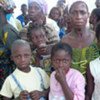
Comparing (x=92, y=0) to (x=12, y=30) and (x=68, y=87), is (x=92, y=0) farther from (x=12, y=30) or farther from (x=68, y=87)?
(x=68, y=87)

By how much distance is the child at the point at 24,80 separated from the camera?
9.27 ft

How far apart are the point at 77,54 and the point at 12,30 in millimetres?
915

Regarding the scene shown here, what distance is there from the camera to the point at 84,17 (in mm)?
2977

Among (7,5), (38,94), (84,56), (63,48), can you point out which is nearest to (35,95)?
(38,94)

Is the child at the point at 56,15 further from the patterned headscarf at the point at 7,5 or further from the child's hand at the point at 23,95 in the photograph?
the child's hand at the point at 23,95

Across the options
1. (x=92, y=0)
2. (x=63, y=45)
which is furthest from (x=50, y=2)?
(x=63, y=45)

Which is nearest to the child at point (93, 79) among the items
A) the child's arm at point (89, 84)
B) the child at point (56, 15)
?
the child's arm at point (89, 84)

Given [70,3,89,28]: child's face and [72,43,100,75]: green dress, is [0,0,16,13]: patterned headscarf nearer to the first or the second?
[70,3,89,28]: child's face

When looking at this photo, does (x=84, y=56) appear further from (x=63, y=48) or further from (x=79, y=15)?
(x=79, y=15)

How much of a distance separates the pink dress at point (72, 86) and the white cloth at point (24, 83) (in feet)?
0.52

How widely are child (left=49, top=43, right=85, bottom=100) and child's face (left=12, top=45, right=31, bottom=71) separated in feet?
0.87

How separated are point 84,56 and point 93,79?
27 centimetres

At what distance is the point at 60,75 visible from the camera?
270 centimetres

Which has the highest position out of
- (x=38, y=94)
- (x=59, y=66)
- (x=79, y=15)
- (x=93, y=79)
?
(x=79, y=15)
